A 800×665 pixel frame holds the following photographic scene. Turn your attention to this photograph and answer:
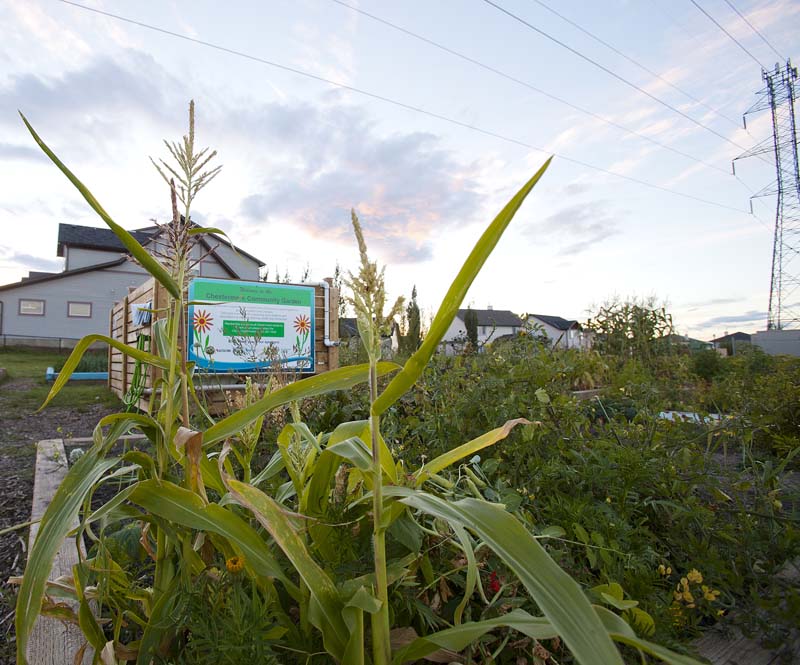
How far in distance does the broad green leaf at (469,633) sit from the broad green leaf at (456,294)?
347mm

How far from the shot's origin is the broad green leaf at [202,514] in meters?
0.70

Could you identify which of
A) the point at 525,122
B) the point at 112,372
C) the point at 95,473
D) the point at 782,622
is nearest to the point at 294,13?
the point at 525,122

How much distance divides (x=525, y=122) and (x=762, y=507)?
20.2ft

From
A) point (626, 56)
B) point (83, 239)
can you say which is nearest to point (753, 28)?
point (626, 56)

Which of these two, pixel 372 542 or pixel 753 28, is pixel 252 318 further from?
pixel 753 28

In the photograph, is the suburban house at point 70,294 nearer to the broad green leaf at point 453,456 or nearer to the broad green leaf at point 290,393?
the broad green leaf at point 290,393

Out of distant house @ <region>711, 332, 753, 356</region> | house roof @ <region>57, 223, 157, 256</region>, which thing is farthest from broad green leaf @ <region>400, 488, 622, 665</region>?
house roof @ <region>57, 223, 157, 256</region>

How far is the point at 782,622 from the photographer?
39.6 inches

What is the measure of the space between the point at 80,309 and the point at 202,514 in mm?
29868

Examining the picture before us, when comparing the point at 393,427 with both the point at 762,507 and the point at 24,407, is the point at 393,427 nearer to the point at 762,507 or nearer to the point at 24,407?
the point at 762,507

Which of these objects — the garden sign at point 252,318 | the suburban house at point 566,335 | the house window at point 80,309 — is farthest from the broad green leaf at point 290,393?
the house window at point 80,309

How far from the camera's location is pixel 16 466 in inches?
135

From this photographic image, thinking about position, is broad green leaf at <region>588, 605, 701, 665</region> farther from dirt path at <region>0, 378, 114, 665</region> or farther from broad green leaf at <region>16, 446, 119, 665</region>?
dirt path at <region>0, 378, 114, 665</region>

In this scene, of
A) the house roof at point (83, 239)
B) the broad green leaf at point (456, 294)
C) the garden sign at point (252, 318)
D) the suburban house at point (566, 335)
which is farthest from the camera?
the house roof at point (83, 239)
